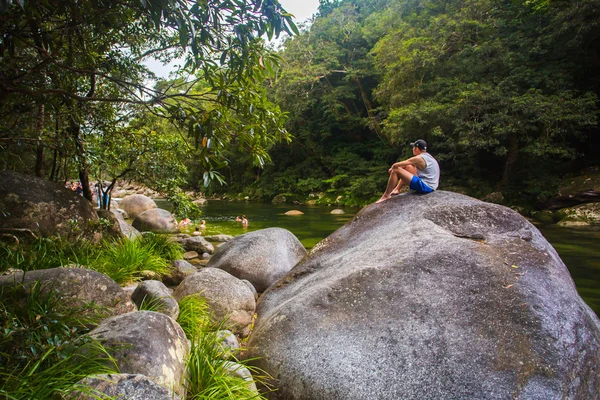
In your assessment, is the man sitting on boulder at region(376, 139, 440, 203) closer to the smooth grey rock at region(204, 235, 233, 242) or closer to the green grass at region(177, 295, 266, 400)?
the green grass at region(177, 295, 266, 400)

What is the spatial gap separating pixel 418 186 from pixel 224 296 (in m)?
3.12

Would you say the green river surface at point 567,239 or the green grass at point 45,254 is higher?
the green grass at point 45,254

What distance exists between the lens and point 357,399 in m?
2.90

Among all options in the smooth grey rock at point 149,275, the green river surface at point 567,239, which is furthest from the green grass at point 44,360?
the green river surface at point 567,239

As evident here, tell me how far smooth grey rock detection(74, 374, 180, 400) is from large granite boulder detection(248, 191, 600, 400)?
146 cm

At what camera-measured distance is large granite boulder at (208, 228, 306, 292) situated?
273 inches

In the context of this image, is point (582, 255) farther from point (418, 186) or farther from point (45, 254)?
point (45, 254)

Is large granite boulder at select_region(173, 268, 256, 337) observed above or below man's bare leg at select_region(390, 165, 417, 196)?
below

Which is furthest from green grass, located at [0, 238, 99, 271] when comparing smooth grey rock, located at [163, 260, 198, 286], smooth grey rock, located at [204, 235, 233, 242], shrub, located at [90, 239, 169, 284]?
smooth grey rock, located at [204, 235, 233, 242]

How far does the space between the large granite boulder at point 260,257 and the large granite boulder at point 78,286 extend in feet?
10.9

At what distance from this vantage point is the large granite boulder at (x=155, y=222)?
14305 millimetres

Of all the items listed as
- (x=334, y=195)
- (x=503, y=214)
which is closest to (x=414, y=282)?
(x=503, y=214)

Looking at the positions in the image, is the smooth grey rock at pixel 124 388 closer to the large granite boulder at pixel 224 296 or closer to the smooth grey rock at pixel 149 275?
the large granite boulder at pixel 224 296

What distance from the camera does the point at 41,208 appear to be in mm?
5688
